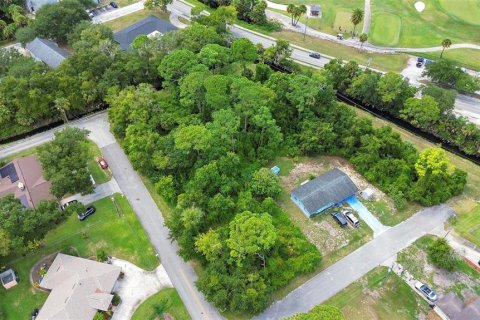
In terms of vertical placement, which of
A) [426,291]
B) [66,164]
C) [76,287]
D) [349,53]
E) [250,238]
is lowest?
[76,287]

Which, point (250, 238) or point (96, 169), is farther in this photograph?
point (96, 169)

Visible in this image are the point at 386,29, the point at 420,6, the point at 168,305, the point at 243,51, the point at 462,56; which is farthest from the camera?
the point at 420,6

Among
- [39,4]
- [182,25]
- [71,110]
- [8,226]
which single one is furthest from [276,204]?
[39,4]

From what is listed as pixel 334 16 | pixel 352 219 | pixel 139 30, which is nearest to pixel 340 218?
pixel 352 219

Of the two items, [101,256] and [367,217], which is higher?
[367,217]

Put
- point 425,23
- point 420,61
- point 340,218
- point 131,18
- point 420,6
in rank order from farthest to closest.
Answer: point 420,6 < point 425,23 < point 131,18 < point 420,61 < point 340,218

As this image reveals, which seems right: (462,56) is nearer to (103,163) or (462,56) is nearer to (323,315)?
(323,315)
